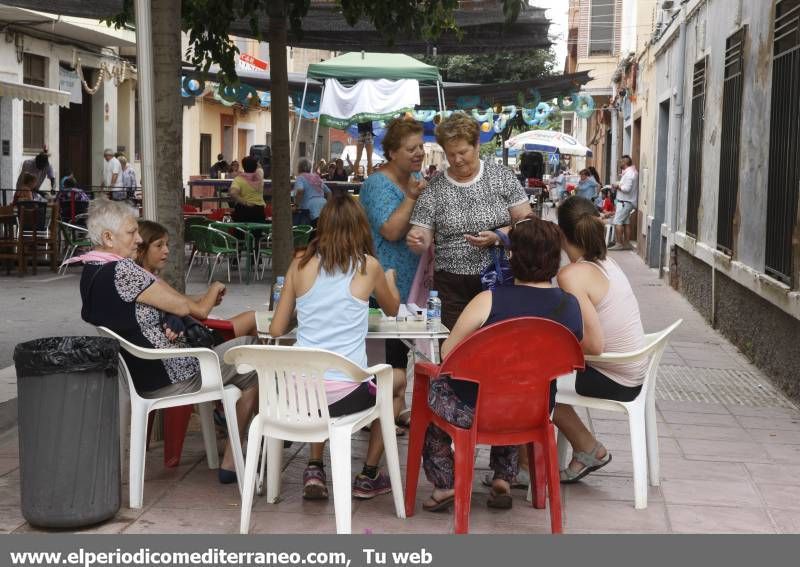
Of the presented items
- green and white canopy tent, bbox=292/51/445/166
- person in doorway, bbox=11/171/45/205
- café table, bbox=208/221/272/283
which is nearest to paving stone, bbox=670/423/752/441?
café table, bbox=208/221/272/283

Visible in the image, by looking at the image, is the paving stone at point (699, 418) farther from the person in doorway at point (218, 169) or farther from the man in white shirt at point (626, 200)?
the person in doorway at point (218, 169)

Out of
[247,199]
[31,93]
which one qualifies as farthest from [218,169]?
[247,199]

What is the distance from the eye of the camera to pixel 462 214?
592cm

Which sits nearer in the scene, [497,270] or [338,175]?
[497,270]

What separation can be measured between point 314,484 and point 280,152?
16.1 ft

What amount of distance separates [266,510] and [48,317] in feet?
21.3

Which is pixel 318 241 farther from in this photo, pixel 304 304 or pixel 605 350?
pixel 605 350

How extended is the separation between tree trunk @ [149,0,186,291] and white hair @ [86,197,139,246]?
106 centimetres

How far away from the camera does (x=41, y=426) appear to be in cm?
478

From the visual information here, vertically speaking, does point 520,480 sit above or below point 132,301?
below

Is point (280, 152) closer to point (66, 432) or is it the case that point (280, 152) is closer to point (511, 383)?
point (66, 432)

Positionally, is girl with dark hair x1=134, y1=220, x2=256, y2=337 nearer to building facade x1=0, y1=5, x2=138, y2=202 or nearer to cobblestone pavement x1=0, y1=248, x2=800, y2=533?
cobblestone pavement x1=0, y1=248, x2=800, y2=533

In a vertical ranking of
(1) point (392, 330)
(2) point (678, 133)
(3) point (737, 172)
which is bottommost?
(1) point (392, 330)

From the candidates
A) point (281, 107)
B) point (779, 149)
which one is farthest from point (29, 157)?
point (779, 149)
